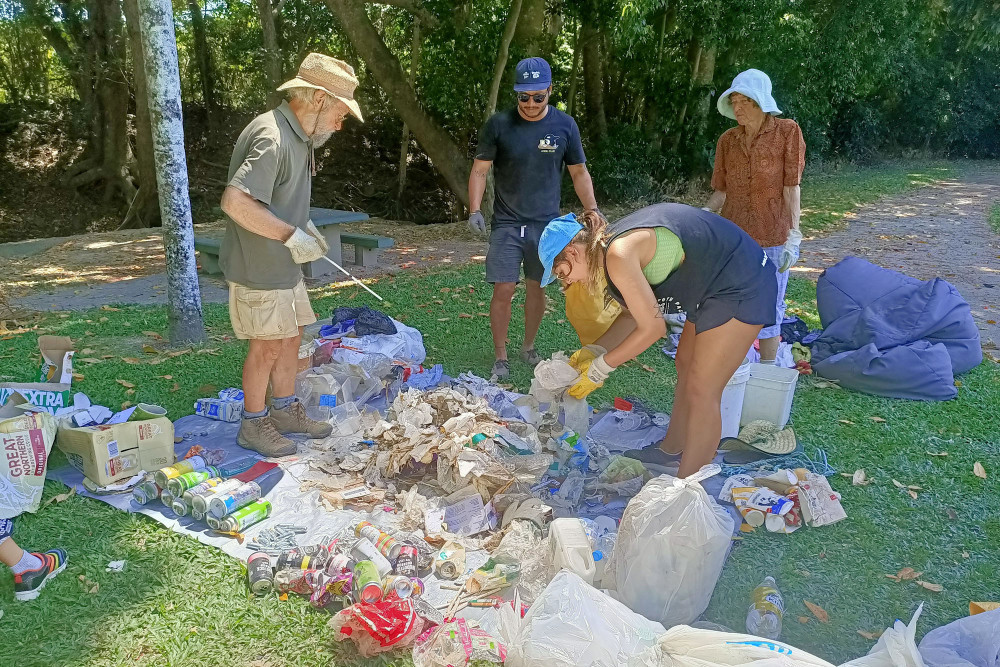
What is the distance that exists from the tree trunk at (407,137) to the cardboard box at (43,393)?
26.6 ft

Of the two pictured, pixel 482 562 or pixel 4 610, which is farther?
pixel 482 562

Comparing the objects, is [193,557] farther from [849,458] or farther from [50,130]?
[50,130]

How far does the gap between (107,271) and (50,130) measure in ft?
26.7

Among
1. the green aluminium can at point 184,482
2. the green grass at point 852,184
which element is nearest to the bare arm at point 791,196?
the green aluminium can at point 184,482

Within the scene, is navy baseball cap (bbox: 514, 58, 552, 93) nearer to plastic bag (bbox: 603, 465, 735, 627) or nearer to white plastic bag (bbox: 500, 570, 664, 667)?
plastic bag (bbox: 603, 465, 735, 627)

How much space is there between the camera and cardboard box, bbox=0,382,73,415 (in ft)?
12.5

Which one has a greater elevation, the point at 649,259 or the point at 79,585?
the point at 649,259

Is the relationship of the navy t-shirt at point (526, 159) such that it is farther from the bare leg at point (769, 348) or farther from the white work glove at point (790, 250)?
the bare leg at point (769, 348)

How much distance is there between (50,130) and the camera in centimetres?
1409

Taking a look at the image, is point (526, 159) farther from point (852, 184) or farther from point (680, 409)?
point (852, 184)

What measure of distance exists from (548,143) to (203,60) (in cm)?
1243

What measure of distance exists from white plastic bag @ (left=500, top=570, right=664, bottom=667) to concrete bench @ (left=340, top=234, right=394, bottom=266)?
621cm

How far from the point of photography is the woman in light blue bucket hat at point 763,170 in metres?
4.27

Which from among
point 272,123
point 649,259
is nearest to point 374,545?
point 649,259
